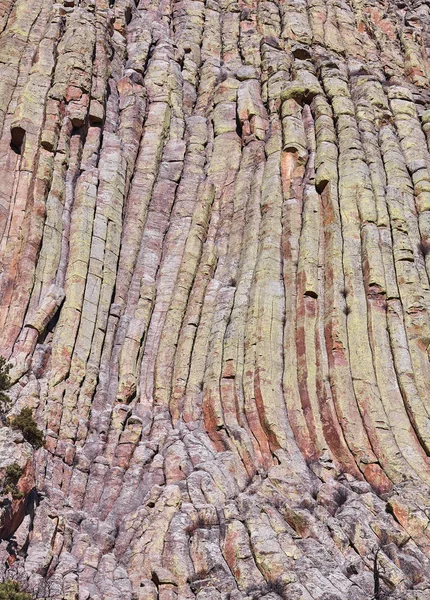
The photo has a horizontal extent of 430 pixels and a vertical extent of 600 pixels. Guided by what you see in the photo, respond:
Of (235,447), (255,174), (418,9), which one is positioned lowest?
(235,447)

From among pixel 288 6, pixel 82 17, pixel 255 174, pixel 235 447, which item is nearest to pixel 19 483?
pixel 235 447

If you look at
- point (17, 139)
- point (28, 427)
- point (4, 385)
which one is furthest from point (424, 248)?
point (28, 427)

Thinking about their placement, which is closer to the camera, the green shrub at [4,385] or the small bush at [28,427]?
the small bush at [28,427]

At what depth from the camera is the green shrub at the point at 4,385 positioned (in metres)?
36.6

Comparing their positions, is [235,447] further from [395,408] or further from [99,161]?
[99,161]

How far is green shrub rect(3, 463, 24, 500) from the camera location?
3247 centimetres

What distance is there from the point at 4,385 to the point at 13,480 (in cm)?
544

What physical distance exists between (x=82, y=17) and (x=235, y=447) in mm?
29515

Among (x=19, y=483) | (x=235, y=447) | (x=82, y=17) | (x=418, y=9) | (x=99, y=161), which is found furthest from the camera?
(x=418, y=9)

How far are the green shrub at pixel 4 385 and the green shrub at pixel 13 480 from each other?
153 inches

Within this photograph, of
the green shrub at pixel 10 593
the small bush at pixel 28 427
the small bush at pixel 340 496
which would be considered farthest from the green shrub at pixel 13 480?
the small bush at pixel 340 496

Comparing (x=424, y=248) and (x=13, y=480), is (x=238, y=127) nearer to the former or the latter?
(x=424, y=248)

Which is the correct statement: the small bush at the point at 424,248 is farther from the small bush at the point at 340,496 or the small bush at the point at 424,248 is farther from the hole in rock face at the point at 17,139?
the hole in rock face at the point at 17,139

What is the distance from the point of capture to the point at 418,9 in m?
72.9
